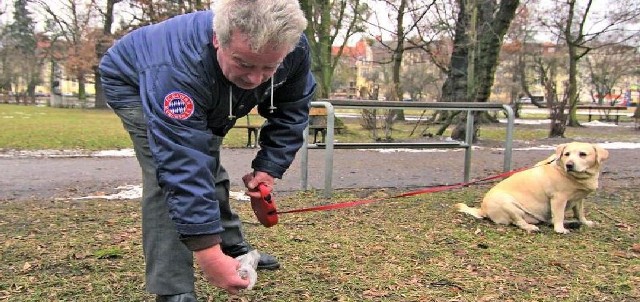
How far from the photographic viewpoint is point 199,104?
75.4 inches

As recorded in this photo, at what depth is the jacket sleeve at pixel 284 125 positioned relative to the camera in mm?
2541

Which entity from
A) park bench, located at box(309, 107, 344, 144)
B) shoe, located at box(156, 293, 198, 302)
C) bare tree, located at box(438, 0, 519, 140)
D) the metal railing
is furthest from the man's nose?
bare tree, located at box(438, 0, 519, 140)

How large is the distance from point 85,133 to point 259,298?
11.9 m

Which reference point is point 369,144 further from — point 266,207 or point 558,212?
point 266,207

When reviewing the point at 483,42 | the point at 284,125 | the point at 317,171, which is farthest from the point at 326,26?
the point at 284,125

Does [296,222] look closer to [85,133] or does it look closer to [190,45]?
[190,45]

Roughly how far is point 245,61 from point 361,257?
2153mm

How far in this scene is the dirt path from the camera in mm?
6355

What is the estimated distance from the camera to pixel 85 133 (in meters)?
13.5

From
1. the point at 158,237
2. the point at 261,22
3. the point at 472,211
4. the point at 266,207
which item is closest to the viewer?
the point at 261,22


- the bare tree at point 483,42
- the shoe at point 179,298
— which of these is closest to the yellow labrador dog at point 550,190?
the shoe at point 179,298

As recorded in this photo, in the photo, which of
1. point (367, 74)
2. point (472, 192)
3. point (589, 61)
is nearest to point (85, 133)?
point (472, 192)

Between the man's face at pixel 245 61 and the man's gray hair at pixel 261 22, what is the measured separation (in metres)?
0.02

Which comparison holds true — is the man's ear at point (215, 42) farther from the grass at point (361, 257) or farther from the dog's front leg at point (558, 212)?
the dog's front leg at point (558, 212)
